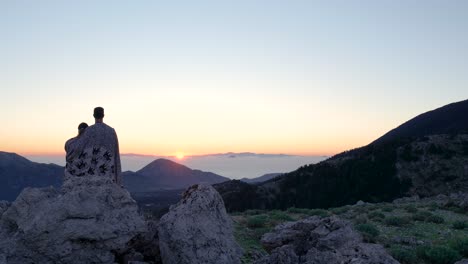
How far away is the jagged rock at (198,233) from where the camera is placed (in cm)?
879

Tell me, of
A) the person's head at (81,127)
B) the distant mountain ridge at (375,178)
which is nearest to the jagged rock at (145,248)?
the person's head at (81,127)

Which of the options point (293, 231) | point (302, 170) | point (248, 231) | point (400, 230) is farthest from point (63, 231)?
point (302, 170)

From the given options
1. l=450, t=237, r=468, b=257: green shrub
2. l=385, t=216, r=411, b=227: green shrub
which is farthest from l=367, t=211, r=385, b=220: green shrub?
l=450, t=237, r=468, b=257: green shrub

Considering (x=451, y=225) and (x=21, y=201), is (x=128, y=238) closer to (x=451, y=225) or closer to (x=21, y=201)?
(x=21, y=201)

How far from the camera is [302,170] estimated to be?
64.4m

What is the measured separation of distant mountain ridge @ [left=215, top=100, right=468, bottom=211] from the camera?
4972 centimetres

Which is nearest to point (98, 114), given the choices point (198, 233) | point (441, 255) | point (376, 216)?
point (198, 233)

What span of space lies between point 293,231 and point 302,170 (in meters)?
54.4

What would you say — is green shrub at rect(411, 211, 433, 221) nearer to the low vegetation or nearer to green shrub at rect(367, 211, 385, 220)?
the low vegetation

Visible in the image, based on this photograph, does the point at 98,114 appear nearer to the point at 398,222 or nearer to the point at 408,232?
the point at 408,232

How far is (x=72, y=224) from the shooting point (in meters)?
8.76

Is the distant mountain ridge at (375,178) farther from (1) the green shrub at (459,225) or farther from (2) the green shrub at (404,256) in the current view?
(2) the green shrub at (404,256)

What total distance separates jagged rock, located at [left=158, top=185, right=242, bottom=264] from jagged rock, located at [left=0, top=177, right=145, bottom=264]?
28.5 inches

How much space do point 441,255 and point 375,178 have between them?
42683 mm
